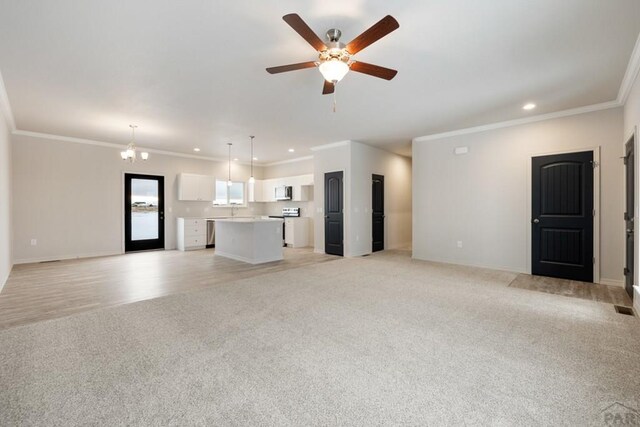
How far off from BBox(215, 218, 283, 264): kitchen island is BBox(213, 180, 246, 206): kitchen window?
8.84 ft

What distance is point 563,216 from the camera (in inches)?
184

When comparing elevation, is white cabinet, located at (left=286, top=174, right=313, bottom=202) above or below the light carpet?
above

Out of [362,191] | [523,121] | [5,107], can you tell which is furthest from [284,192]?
[523,121]

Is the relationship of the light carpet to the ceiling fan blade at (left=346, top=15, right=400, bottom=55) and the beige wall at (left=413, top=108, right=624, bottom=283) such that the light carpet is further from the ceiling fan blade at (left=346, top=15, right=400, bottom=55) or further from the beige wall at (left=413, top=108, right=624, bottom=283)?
the ceiling fan blade at (left=346, top=15, right=400, bottom=55)

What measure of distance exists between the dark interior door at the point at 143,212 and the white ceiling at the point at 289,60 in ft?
7.81

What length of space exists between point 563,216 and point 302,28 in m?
5.04

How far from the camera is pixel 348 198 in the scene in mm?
6781

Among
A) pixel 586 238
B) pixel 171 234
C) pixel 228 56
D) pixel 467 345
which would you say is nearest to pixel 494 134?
pixel 586 238

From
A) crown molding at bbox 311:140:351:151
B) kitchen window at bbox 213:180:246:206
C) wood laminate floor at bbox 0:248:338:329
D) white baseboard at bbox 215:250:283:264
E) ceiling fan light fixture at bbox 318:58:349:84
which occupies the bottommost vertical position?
wood laminate floor at bbox 0:248:338:329

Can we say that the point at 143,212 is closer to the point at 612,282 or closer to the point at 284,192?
the point at 284,192

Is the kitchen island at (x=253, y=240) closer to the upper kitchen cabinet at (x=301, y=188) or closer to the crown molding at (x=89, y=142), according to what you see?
the upper kitchen cabinet at (x=301, y=188)

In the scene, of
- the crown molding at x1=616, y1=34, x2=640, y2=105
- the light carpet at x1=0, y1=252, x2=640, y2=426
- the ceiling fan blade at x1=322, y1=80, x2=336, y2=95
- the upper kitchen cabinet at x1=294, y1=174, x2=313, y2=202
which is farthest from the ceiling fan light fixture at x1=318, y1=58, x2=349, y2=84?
the upper kitchen cabinet at x1=294, y1=174, x2=313, y2=202

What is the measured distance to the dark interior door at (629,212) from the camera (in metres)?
3.64

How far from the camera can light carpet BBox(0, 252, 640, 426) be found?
5.40 feet
